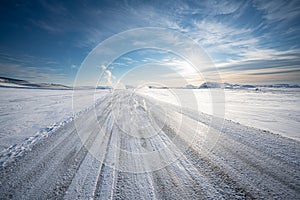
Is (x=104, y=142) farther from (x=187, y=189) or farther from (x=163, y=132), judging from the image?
(x=187, y=189)

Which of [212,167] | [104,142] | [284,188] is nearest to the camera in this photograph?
[284,188]

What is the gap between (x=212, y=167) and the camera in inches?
111

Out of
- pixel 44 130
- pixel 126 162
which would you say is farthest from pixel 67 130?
pixel 126 162

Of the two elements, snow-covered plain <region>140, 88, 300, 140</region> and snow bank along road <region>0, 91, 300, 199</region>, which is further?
snow-covered plain <region>140, 88, 300, 140</region>

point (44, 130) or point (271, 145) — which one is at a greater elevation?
point (271, 145)

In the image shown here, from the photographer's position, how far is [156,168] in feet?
9.34

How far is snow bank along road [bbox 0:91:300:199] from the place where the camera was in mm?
2194

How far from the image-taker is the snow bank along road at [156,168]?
219 cm

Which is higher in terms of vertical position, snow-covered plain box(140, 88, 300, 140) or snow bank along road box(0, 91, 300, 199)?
snow-covered plain box(140, 88, 300, 140)

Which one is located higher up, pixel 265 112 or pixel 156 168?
pixel 265 112

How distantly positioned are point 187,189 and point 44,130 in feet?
19.2

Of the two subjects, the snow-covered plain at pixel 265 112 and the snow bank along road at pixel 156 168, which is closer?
the snow bank along road at pixel 156 168

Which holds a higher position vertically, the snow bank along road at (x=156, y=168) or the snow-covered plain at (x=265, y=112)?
the snow-covered plain at (x=265, y=112)

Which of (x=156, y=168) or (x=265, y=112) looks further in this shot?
(x=265, y=112)
